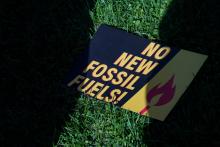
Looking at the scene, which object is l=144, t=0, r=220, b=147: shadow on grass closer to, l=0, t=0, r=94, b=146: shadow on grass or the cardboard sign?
the cardboard sign

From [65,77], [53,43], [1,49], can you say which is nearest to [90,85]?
[65,77]

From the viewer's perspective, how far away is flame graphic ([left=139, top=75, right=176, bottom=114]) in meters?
2.55

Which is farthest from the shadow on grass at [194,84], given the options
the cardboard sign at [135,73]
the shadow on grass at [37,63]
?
the shadow on grass at [37,63]

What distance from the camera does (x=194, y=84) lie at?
8.37ft

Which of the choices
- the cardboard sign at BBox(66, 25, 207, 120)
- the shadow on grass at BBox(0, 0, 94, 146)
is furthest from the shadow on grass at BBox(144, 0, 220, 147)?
the shadow on grass at BBox(0, 0, 94, 146)

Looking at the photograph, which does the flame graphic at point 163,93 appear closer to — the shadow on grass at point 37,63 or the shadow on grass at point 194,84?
the shadow on grass at point 194,84

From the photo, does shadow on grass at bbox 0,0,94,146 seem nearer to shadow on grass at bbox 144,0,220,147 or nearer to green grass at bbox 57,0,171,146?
green grass at bbox 57,0,171,146

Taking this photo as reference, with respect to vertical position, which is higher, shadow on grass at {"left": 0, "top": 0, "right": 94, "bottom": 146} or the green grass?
shadow on grass at {"left": 0, "top": 0, "right": 94, "bottom": 146}

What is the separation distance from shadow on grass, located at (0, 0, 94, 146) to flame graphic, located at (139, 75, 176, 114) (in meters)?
0.39

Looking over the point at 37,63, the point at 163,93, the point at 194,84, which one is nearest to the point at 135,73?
the point at 163,93

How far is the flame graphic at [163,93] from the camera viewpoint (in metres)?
2.55

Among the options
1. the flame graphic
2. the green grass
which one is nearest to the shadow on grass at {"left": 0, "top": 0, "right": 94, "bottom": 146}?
the green grass

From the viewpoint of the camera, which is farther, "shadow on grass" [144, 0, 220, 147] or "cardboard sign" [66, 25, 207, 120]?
"cardboard sign" [66, 25, 207, 120]

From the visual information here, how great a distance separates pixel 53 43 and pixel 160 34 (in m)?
0.59
